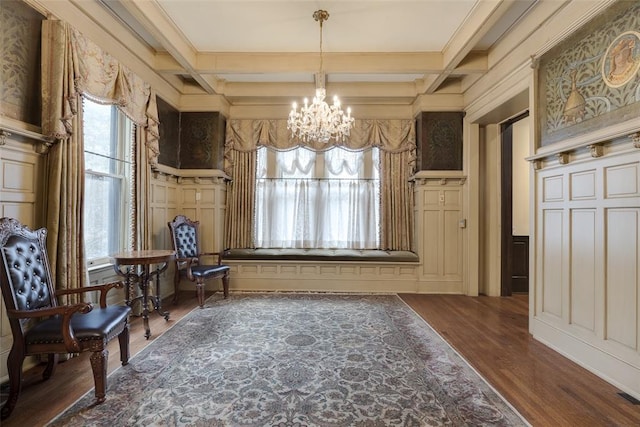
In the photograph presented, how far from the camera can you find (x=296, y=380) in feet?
7.30

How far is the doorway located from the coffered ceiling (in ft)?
4.29

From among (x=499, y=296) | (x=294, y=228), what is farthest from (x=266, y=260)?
(x=499, y=296)

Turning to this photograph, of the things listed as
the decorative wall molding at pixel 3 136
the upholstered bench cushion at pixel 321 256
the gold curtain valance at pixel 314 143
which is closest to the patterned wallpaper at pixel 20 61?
the decorative wall molding at pixel 3 136

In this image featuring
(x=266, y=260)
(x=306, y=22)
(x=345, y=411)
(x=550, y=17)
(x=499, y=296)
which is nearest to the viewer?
(x=345, y=411)

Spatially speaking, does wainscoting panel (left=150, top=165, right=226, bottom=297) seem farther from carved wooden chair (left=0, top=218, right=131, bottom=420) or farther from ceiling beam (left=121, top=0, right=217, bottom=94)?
carved wooden chair (left=0, top=218, right=131, bottom=420)

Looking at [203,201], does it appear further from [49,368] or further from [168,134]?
[49,368]

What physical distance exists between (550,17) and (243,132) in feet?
14.2

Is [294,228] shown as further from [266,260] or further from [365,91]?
[365,91]

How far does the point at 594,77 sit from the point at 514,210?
2.98m

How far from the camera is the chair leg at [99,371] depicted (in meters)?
1.93

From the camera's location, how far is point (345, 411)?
1.88m

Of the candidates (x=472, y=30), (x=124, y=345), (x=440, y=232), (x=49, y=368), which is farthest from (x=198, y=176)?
(x=472, y=30)

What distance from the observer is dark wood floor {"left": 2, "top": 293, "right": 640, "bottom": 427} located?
1864 millimetres

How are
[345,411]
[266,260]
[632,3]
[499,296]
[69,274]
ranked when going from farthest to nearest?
1. [266,260]
2. [499,296]
3. [69,274]
4. [632,3]
5. [345,411]
